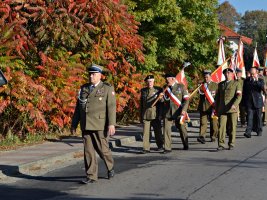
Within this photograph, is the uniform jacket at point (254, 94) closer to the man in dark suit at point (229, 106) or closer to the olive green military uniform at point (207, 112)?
the olive green military uniform at point (207, 112)

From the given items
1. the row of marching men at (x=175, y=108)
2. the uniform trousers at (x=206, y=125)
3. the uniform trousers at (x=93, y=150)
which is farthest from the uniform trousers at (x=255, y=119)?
the uniform trousers at (x=93, y=150)

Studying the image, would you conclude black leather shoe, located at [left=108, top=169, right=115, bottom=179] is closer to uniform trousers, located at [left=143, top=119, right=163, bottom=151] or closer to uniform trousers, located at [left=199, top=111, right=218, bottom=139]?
uniform trousers, located at [left=143, top=119, right=163, bottom=151]

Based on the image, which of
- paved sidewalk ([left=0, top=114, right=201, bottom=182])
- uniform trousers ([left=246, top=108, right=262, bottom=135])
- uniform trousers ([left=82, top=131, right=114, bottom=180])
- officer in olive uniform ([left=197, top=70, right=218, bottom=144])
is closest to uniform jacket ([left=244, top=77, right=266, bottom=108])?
uniform trousers ([left=246, top=108, right=262, bottom=135])

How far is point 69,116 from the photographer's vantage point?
1392cm

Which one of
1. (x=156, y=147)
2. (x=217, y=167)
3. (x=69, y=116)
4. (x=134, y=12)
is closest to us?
(x=217, y=167)

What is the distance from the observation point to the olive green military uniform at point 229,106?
1186 cm

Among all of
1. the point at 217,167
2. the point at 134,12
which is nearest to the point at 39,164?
the point at 217,167

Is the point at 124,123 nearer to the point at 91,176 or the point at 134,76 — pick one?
the point at 134,76

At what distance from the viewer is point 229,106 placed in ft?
39.2

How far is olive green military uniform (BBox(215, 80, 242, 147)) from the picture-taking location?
1186 centimetres

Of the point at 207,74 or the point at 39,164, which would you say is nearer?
the point at 39,164

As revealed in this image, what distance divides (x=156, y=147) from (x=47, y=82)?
131 inches

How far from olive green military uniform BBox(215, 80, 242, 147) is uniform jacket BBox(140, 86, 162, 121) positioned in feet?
4.77

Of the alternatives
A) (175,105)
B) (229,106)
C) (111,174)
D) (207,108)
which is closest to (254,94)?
(207,108)
